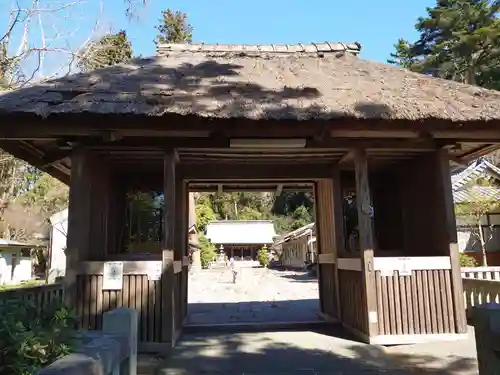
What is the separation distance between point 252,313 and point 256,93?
459 centimetres

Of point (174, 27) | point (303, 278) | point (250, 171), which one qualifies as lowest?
point (303, 278)

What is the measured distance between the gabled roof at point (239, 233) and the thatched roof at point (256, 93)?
3314 cm

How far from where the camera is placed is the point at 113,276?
17.1 ft

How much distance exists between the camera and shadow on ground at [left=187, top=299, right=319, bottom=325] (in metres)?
7.39

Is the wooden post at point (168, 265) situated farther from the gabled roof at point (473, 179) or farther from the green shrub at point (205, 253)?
the green shrub at point (205, 253)

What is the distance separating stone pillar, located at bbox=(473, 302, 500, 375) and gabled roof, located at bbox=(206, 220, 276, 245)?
3702 cm

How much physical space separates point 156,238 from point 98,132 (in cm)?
243

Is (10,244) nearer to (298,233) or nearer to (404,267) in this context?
(298,233)

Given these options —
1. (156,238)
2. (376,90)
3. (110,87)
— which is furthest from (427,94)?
(156,238)

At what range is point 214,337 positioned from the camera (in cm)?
600

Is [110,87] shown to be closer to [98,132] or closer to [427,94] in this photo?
[98,132]

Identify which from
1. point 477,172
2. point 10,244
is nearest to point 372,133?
point 477,172

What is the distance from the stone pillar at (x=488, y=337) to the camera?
244 centimetres

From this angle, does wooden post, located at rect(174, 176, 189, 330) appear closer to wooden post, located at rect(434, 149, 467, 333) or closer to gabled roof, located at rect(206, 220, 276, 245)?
wooden post, located at rect(434, 149, 467, 333)
